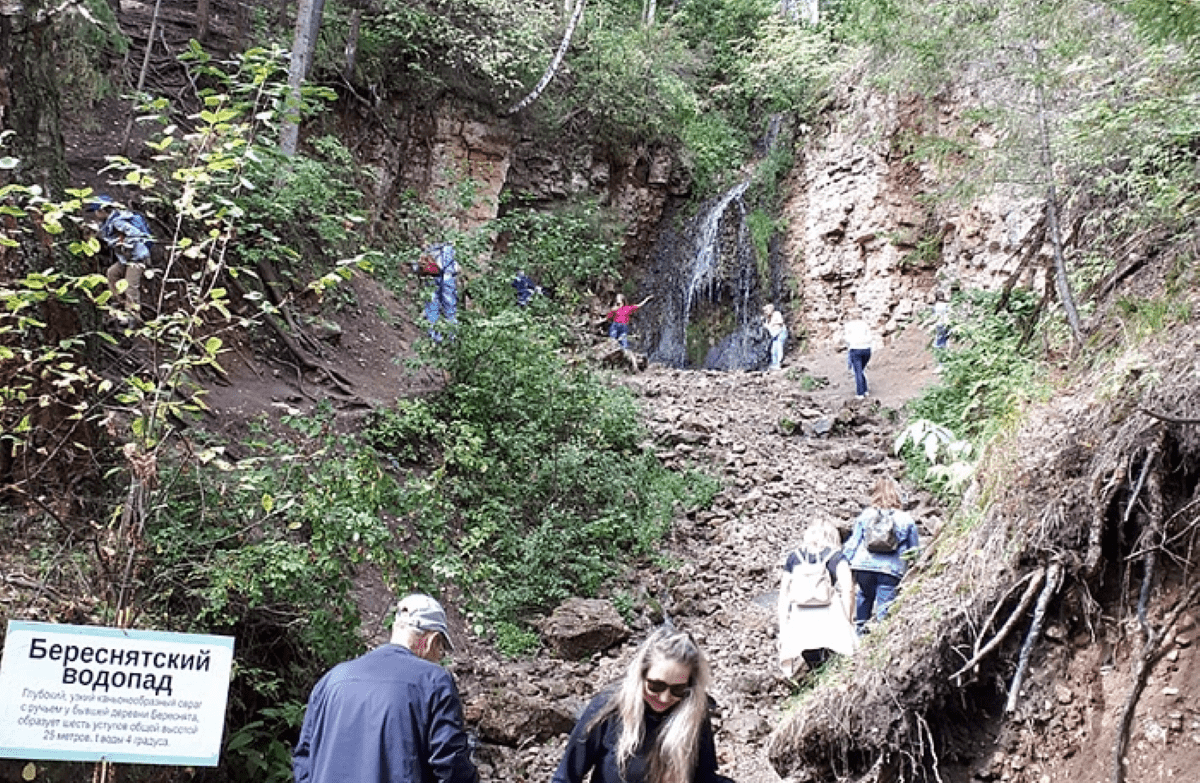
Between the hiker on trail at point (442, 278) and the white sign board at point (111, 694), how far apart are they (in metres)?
7.08

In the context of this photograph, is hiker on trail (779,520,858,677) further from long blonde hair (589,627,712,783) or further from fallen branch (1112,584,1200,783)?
long blonde hair (589,627,712,783)

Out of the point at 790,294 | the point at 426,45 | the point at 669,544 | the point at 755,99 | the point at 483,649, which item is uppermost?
the point at 755,99

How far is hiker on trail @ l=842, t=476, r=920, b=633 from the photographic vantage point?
6.37m

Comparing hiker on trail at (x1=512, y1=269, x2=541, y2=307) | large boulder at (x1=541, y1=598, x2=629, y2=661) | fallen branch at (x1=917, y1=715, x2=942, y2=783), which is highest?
hiker on trail at (x1=512, y1=269, x2=541, y2=307)

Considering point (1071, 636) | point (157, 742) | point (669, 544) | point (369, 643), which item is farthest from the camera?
point (669, 544)

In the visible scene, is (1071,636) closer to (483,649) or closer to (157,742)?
(157,742)

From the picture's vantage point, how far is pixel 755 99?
23.5 metres

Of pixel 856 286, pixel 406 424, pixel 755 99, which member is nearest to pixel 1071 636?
pixel 406 424

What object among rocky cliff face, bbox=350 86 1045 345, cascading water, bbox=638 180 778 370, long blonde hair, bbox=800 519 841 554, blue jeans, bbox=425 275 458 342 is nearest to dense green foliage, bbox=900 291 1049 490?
long blonde hair, bbox=800 519 841 554

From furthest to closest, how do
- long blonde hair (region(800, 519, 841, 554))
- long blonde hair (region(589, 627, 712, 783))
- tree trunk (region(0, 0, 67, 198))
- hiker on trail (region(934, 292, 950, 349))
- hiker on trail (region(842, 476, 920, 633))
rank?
hiker on trail (region(934, 292, 950, 349)) → long blonde hair (region(800, 519, 841, 554)) → hiker on trail (region(842, 476, 920, 633)) → tree trunk (region(0, 0, 67, 198)) → long blonde hair (region(589, 627, 712, 783))

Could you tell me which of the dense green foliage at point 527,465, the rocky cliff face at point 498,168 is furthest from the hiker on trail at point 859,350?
the rocky cliff face at point 498,168

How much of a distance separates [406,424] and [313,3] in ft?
21.4

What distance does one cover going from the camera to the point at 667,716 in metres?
3.21

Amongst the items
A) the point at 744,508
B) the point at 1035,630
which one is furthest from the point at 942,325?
the point at 1035,630
